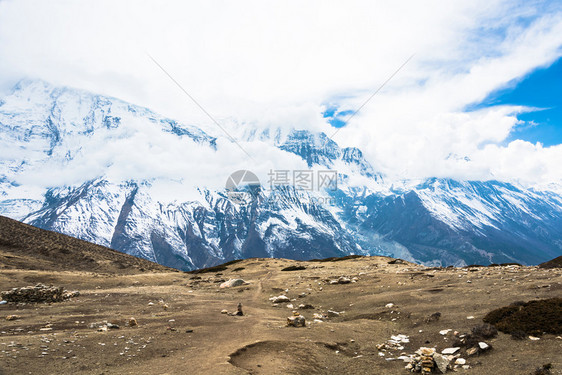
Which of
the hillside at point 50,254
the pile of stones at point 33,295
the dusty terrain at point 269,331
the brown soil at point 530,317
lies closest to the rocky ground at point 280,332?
the dusty terrain at point 269,331

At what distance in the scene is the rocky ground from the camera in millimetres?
12156

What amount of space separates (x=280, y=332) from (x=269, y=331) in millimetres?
635

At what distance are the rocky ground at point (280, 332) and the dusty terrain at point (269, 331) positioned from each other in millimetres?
61

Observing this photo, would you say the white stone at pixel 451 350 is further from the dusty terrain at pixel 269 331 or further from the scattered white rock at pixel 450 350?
the dusty terrain at pixel 269 331

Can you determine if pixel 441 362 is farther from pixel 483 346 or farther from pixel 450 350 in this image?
pixel 483 346

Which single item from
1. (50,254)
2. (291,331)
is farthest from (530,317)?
(50,254)

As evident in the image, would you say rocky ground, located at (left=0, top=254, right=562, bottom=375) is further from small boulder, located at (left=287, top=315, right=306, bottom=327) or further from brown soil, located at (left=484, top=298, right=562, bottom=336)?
brown soil, located at (left=484, top=298, right=562, bottom=336)

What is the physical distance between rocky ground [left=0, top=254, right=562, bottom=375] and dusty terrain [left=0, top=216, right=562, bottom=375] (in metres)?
0.06

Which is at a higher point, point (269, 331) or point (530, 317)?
point (530, 317)

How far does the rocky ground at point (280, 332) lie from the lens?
12156 mm

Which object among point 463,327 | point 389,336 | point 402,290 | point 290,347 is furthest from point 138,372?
point 402,290

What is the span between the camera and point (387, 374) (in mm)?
12234

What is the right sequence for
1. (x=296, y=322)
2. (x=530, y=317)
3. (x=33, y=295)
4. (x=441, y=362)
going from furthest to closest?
(x=33, y=295) → (x=296, y=322) → (x=530, y=317) → (x=441, y=362)

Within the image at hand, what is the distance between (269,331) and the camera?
17062 mm
